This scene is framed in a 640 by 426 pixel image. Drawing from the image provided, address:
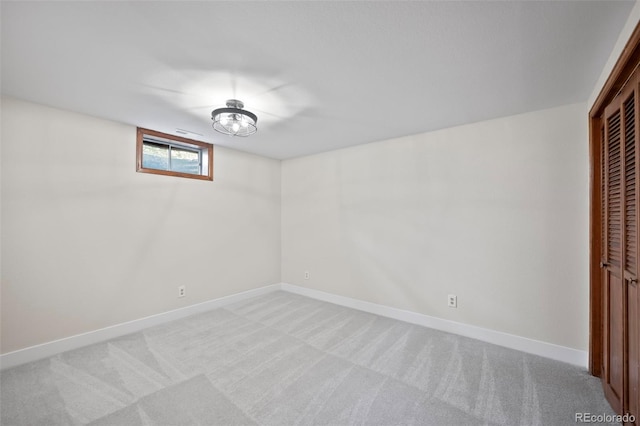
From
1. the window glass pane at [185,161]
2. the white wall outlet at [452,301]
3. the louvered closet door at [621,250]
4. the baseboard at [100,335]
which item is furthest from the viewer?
the window glass pane at [185,161]

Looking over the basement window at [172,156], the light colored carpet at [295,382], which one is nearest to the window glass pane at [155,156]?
the basement window at [172,156]

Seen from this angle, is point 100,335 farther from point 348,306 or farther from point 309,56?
point 309,56

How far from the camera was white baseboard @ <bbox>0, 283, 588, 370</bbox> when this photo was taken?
226cm

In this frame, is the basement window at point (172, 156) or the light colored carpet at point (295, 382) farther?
the basement window at point (172, 156)

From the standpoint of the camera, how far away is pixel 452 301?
2.89m

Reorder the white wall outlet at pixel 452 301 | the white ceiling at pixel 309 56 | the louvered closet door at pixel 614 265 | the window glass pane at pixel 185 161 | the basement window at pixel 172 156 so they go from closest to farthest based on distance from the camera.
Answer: the white ceiling at pixel 309 56 < the louvered closet door at pixel 614 265 < the white wall outlet at pixel 452 301 < the basement window at pixel 172 156 < the window glass pane at pixel 185 161

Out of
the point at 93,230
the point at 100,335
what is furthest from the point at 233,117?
the point at 100,335

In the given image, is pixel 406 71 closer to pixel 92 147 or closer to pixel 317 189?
pixel 317 189

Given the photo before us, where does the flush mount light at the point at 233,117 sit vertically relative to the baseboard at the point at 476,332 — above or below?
above

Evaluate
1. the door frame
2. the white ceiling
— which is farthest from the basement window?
the door frame

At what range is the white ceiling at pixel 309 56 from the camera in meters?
1.30

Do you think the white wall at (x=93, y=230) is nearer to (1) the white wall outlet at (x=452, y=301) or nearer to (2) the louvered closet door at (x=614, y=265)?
(1) the white wall outlet at (x=452, y=301)

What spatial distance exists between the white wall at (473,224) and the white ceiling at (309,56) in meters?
0.41

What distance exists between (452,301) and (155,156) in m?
4.02
